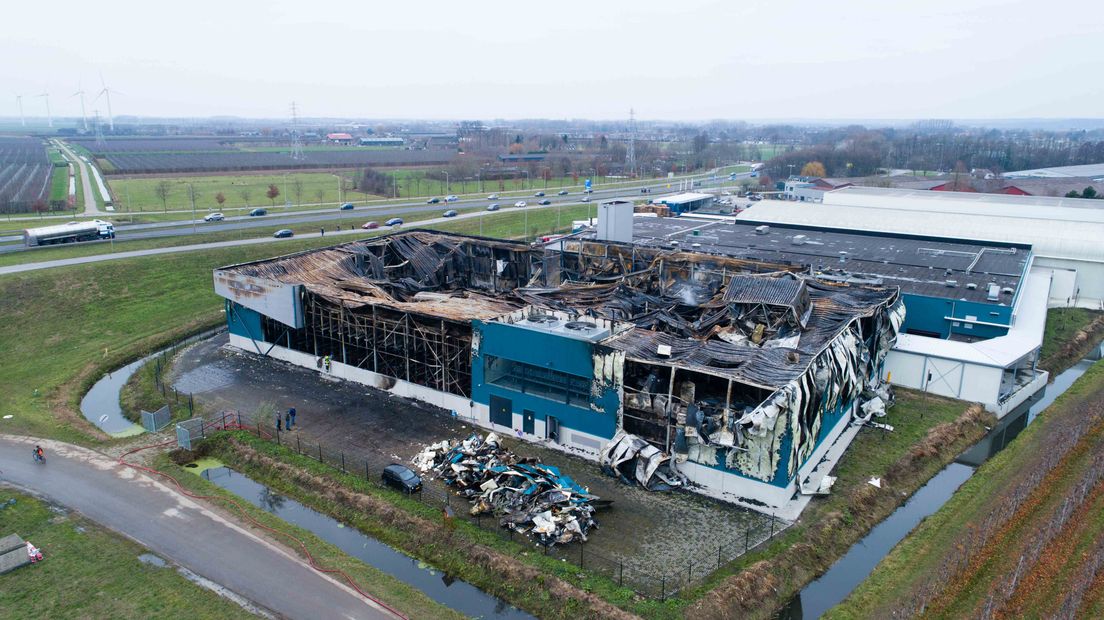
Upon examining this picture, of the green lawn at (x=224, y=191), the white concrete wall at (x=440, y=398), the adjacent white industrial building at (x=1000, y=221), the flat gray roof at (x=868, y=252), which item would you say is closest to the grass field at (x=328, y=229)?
the green lawn at (x=224, y=191)

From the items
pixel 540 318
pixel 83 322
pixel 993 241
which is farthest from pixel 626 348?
pixel 993 241

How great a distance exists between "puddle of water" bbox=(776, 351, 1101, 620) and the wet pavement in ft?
8.93

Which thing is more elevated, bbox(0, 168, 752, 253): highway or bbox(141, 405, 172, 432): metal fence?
bbox(0, 168, 752, 253): highway

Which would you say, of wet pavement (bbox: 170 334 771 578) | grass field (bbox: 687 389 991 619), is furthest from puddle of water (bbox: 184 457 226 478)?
grass field (bbox: 687 389 991 619)

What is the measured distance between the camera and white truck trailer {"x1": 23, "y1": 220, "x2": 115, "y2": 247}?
62.3 metres

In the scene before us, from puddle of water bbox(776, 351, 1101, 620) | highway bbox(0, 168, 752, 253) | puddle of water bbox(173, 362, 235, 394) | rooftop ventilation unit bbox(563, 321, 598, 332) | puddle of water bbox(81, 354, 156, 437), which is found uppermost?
highway bbox(0, 168, 752, 253)

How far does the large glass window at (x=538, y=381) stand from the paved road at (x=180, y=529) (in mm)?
13072

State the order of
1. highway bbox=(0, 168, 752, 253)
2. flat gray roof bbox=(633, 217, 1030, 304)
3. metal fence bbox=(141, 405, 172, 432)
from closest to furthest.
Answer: metal fence bbox=(141, 405, 172, 432) < flat gray roof bbox=(633, 217, 1030, 304) < highway bbox=(0, 168, 752, 253)

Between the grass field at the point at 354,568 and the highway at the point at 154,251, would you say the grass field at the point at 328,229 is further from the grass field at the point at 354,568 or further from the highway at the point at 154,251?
the grass field at the point at 354,568

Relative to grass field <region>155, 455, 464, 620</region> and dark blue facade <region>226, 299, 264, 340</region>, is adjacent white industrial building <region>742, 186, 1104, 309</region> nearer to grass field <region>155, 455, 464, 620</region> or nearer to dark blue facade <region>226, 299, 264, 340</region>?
dark blue facade <region>226, 299, 264, 340</region>

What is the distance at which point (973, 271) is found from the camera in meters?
53.2

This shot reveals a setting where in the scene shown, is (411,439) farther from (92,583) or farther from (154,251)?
(154,251)

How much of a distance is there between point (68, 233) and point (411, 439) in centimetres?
4949

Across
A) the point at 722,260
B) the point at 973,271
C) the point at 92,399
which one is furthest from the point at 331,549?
the point at 973,271
